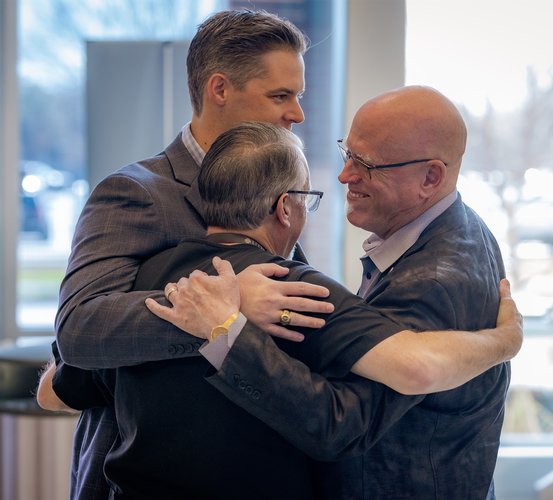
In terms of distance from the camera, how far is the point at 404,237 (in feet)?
5.63

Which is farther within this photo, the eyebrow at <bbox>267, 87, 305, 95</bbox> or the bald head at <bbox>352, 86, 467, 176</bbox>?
the eyebrow at <bbox>267, 87, 305, 95</bbox>

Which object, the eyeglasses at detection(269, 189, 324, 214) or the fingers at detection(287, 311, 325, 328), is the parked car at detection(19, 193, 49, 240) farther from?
the fingers at detection(287, 311, 325, 328)

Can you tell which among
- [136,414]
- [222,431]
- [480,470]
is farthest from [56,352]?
[480,470]

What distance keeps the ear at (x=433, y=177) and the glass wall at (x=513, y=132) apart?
7.50 feet

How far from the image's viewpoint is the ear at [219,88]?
1.95 metres

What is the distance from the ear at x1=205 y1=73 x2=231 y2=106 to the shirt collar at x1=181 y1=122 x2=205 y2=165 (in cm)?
10

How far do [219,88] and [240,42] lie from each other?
119 mm

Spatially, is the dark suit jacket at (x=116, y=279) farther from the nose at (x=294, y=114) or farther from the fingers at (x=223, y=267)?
the nose at (x=294, y=114)

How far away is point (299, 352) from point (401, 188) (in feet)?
1.45

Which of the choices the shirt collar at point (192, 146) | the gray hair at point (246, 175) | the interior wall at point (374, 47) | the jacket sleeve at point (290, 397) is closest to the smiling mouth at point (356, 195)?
the gray hair at point (246, 175)

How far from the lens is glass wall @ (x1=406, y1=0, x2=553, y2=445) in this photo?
13.0ft

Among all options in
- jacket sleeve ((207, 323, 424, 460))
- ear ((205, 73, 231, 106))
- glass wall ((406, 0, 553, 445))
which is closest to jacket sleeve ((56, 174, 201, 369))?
jacket sleeve ((207, 323, 424, 460))

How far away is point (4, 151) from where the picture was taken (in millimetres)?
4359

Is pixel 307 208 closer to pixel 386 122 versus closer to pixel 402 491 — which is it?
pixel 386 122
